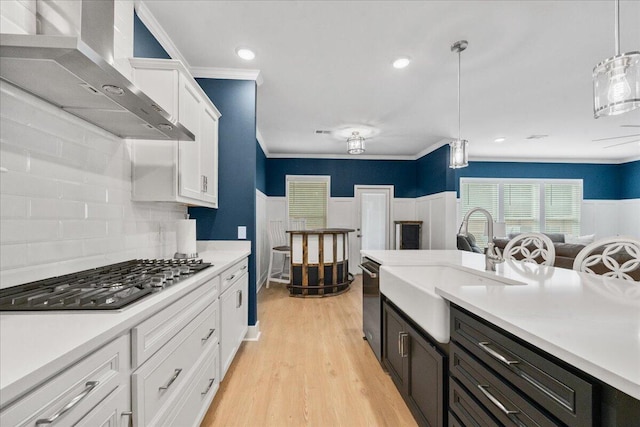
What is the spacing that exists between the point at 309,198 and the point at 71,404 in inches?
230

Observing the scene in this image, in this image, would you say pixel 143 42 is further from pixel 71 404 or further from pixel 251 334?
pixel 251 334

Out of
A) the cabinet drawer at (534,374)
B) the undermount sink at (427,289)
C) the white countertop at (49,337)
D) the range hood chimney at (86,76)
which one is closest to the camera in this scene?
the white countertop at (49,337)

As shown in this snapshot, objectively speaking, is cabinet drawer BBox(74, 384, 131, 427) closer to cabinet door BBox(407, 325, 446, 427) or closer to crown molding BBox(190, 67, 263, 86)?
cabinet door BBox(407, 325, 446, 427)

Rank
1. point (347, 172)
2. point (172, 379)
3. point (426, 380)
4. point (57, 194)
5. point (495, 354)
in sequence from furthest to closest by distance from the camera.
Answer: point (347, 172) < point (426, 380) < point (57, 194) < point (172, 379) < point (495, 354)

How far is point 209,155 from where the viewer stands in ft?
8.34

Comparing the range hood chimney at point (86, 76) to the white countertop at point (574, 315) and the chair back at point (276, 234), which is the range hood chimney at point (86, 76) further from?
the chair back at point (276, 234)

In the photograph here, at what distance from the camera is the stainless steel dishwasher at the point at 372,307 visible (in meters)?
2.37

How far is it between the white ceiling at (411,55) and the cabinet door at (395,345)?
7.08 ft

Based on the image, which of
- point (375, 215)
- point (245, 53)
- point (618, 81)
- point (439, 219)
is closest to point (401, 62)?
point (245, 53)

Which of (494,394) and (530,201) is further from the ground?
(530,201)

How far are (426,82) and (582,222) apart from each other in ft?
21.9

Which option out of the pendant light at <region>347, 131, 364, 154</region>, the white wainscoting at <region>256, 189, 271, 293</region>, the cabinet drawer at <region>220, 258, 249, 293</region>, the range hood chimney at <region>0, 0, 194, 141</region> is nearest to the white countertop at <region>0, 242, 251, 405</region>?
the range hood chimney at <region>0, 0, 194, 141</region>

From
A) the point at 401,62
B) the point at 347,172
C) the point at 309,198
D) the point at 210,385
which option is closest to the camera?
the point at 210,385

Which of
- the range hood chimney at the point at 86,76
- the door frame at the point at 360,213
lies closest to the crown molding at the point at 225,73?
the range hood chimney at the point at 86,76
